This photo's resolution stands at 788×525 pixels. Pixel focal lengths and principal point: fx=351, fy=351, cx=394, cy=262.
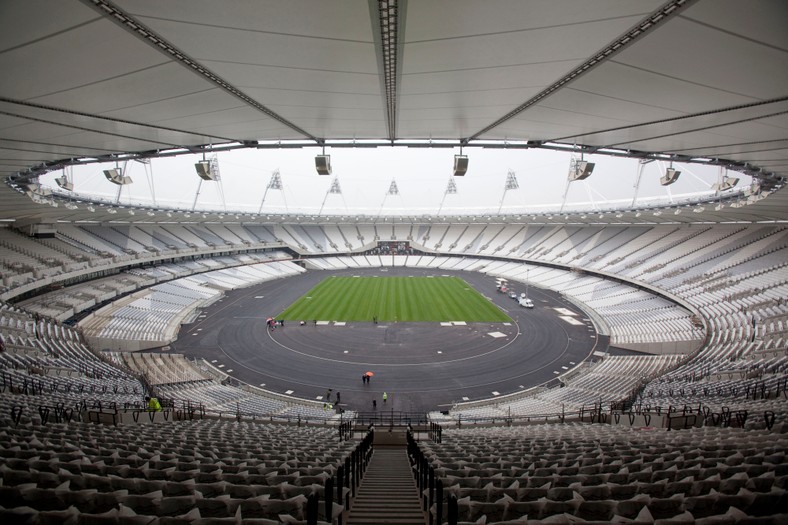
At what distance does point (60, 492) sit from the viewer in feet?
11.5

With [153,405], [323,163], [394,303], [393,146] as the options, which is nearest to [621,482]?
[323,163]

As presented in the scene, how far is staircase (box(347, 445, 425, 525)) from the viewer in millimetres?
4898

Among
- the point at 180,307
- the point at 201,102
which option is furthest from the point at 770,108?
the point at 180,307

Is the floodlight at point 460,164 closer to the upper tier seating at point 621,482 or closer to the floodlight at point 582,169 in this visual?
the floodlight at point 582,169

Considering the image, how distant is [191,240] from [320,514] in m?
59.6

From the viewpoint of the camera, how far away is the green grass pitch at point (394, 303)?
115ft

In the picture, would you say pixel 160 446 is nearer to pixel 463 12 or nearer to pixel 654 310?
pixel 463 12

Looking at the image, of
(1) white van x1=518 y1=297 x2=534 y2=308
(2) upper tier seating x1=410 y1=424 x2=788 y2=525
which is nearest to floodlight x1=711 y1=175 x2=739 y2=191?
(2) upper tier seating x1=410 y1=424 x2=788 y2=525

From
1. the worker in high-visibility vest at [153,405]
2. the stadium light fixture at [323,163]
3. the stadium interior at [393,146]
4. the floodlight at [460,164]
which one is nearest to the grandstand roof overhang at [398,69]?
the stadium interior at [393,146]

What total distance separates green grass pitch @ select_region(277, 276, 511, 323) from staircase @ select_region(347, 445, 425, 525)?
2612 cm

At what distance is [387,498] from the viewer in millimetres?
5848

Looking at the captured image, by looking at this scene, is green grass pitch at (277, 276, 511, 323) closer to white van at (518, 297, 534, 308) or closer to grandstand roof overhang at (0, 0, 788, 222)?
white van at (518, 297, 534, 308)

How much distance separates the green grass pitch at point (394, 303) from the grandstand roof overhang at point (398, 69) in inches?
1088

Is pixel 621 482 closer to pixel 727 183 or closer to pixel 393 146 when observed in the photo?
pixel 393 146
